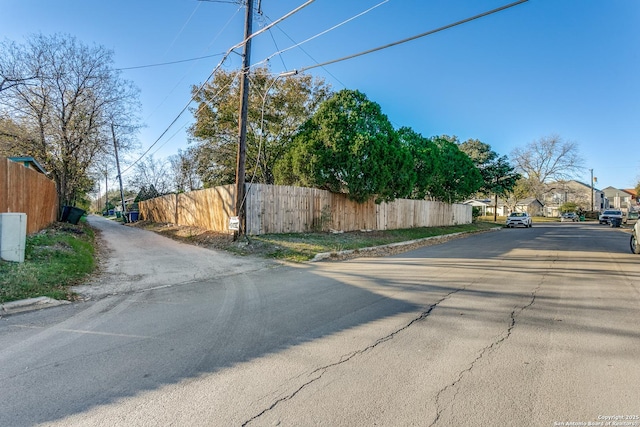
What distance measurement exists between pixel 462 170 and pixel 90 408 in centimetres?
2775

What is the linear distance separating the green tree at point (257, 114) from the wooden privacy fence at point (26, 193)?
308 inches

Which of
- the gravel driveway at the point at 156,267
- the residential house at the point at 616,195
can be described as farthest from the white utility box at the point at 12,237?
the residential house at the point at 616,195

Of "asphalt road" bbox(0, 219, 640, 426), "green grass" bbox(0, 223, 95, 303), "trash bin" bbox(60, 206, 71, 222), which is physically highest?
"trash bin" bbox(60, 206, 71, 222)

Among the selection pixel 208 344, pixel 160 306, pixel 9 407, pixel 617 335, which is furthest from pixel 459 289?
pixel 9 407

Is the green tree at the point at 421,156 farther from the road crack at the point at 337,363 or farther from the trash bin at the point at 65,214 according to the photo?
the trash bin at the point at 65,214

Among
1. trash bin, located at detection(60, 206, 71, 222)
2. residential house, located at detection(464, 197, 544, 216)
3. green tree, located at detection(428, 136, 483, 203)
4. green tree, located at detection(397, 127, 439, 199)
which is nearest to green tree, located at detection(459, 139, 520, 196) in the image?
green tree, located at detection(428, 136, 483, 203)

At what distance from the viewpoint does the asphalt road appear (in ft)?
8.11

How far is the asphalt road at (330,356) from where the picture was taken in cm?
247

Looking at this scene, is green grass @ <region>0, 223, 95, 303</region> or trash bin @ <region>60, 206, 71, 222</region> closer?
green grass @ <region>0, 223, 95, 303</region>

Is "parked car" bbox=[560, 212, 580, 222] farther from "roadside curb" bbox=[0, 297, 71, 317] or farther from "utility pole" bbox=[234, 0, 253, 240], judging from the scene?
"roadside curb" bbox=[0, 297, 71, 317]

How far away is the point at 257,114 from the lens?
61.5 feet

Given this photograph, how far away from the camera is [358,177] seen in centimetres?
1526

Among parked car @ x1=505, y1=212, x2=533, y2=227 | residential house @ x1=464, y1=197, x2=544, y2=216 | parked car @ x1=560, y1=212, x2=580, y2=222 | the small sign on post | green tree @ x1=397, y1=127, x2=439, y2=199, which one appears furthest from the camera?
residential house @ x1=464, y1=197, x2=544, y2=216

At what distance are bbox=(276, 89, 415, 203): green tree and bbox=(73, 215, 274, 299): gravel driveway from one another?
19.9 ft
